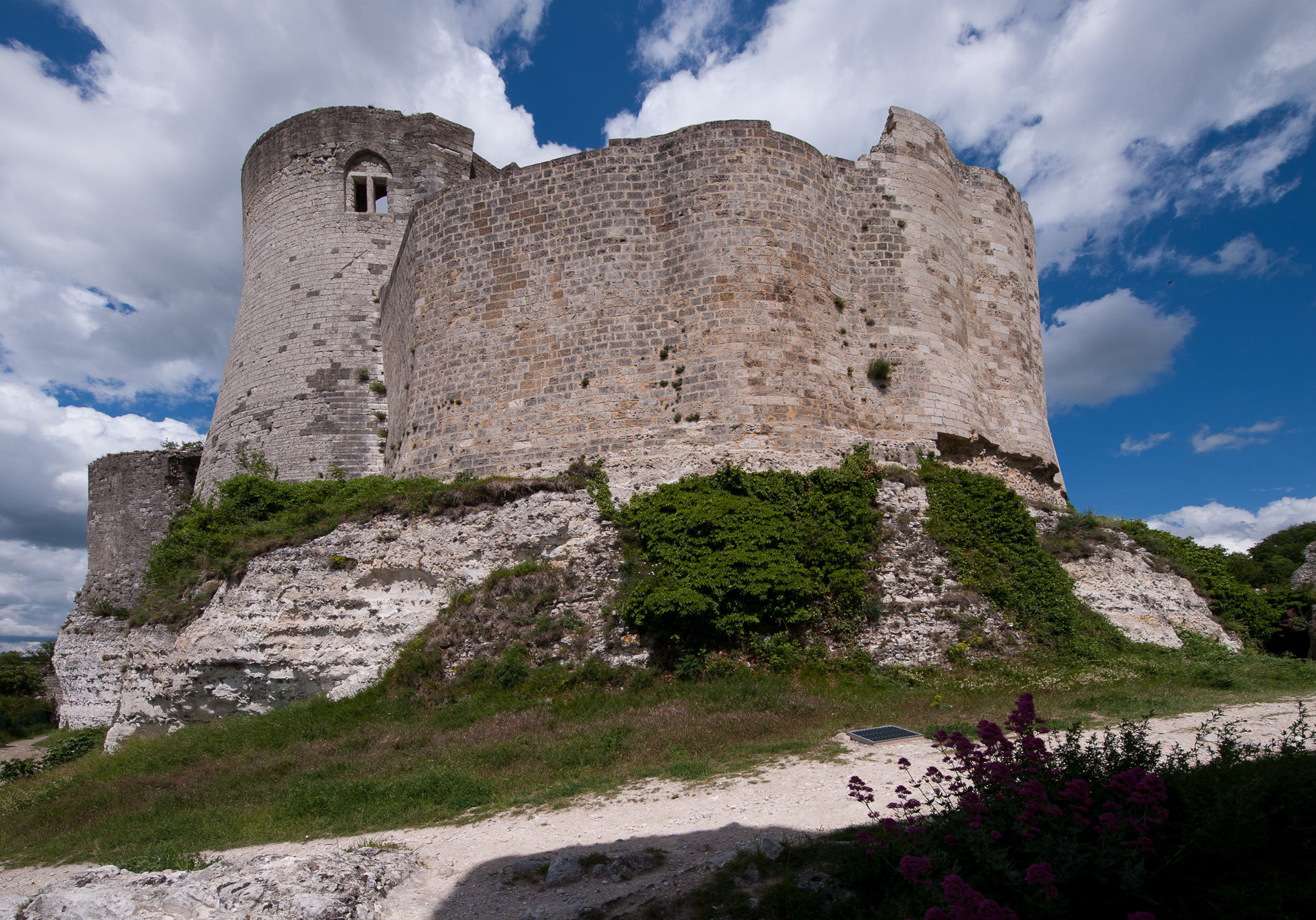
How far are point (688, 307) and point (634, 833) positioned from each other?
9.73m

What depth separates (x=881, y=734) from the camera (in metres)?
8.46

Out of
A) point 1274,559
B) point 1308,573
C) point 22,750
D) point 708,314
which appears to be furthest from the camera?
point 1274,559

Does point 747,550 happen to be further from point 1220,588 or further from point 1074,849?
point 1220,588

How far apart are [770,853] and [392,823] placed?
4.29 metres

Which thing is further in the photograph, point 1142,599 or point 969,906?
point 1142,599

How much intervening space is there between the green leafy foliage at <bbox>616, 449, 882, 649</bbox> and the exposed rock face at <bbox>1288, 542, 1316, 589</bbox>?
444 inches

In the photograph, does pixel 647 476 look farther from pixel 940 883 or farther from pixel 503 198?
pixel 940 883

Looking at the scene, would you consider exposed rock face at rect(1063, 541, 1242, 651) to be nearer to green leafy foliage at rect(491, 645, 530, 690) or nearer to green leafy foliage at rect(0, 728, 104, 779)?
green leafy foliage at rect(491, 645, 530, 690)

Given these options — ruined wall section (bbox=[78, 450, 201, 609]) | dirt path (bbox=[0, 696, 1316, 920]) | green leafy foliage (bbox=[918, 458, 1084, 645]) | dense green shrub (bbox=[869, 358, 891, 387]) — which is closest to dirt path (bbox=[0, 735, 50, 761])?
ruined wall section (bbox=[78, 450, 201, 609])

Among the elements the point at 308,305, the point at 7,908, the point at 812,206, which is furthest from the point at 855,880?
the point at 308,305

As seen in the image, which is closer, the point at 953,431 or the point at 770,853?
the point at 770,853

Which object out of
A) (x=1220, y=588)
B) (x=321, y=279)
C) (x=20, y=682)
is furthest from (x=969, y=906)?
(x=20, y=682)

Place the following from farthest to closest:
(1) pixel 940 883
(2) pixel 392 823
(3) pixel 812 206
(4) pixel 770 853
Answer: (3) pixel 812 206 → (2) pixel 392 823 → (4) pixel 770 853 → (1) pixel 940 883

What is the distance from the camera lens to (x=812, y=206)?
14.7 m
